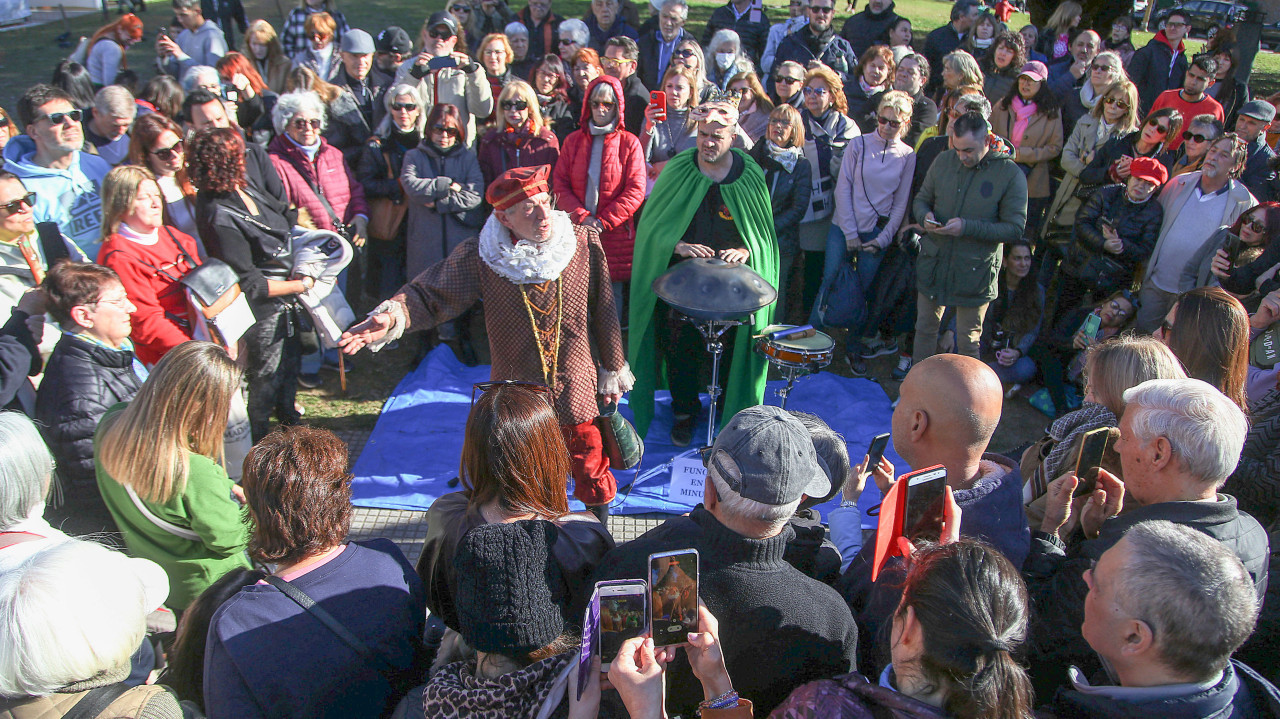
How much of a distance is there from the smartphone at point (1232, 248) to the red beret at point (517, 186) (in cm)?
394

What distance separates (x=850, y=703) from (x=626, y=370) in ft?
7.62

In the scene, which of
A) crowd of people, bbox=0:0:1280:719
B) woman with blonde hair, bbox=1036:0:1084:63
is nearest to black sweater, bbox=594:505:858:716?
crowd of people, bbox=0:0:1280:719

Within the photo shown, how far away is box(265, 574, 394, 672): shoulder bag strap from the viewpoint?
1848 millimetres

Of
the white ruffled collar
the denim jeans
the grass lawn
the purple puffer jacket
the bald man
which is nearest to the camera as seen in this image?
the purple puffer jacket

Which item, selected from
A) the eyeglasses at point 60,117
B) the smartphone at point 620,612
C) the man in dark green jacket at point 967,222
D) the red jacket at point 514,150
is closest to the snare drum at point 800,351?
the man in dark green jacket at point 967,222

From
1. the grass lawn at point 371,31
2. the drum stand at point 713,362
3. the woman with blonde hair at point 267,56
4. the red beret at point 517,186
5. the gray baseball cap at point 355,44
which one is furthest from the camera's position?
the woman with blonde hair at point 267,56

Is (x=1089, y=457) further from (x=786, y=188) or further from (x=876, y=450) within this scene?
(x=786, y=188)

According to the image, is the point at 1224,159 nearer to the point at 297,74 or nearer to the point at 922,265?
the point at 922,265

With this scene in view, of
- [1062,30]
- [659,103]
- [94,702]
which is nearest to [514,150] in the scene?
[659,103]

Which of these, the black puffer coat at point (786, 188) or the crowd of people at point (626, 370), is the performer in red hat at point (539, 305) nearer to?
the crowd of people at point (626, 370)

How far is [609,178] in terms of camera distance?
525 cm

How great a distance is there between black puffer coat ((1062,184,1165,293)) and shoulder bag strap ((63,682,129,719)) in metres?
5.64

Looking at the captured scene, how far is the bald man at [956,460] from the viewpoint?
2191mm

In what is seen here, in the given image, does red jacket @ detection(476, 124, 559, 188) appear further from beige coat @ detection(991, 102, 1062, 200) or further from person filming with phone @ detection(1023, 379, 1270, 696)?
person filming with phone @ detection(1023, 379, 1270, 696)
